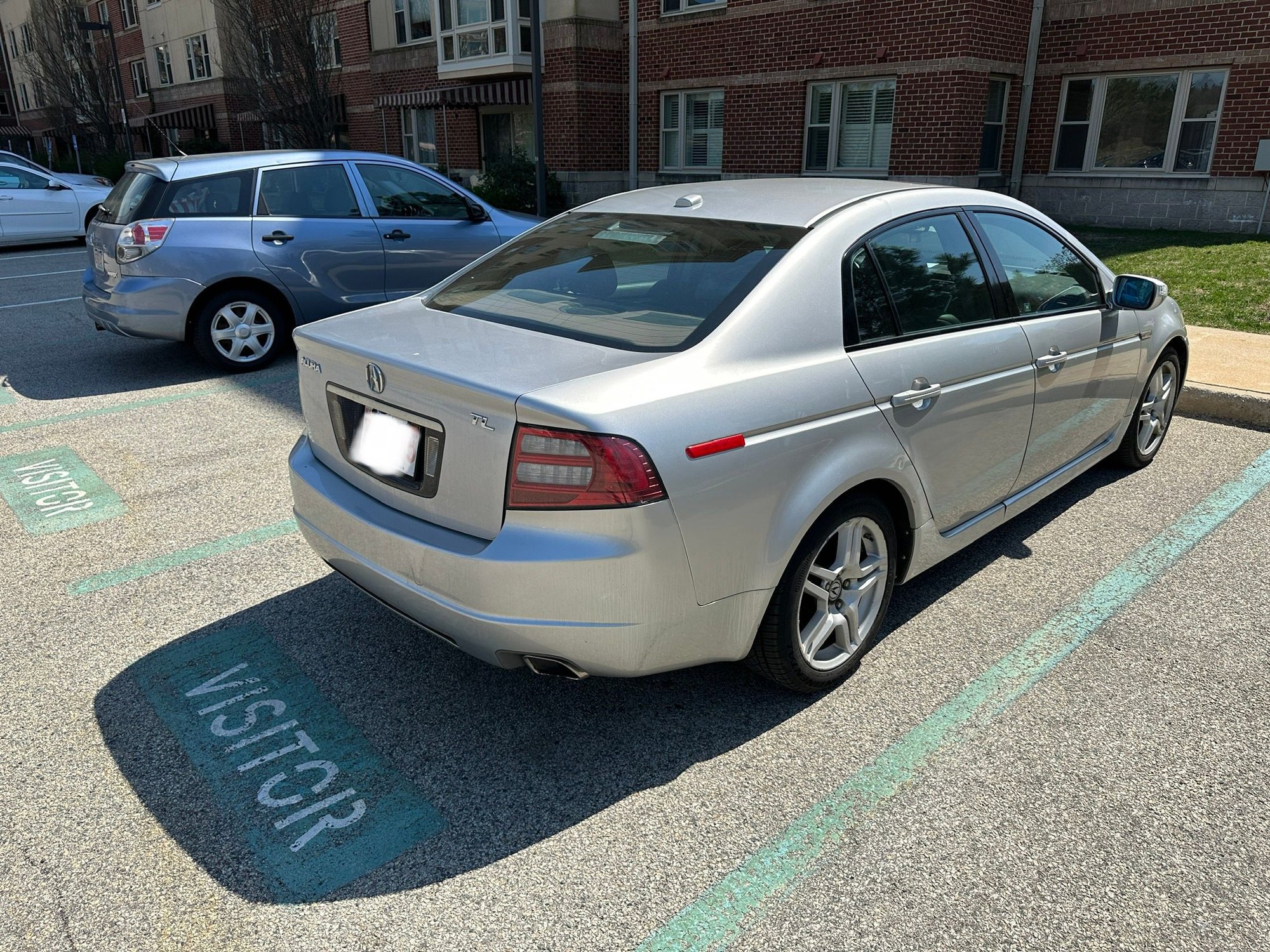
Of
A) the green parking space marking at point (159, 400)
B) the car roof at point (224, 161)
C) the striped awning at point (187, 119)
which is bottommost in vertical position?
the green parking space marking at point (159, 400)

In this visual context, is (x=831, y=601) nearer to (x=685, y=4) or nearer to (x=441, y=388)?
(x=441, y=388)

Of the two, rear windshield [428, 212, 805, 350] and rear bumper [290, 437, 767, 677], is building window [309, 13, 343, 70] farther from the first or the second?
rear bumper [290, 437, 767, 677]

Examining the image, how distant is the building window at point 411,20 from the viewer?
76.8ft

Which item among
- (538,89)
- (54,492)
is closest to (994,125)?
(538,89)

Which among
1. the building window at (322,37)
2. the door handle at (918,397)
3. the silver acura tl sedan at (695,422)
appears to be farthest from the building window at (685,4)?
the door handle at (918,397)

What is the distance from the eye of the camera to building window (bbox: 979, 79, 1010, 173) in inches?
614

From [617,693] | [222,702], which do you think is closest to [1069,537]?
[617,693]

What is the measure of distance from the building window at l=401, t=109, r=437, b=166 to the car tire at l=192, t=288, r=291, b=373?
17672 mm

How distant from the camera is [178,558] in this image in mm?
4344

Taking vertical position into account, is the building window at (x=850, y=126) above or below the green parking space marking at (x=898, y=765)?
above

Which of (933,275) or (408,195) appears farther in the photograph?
(408,195)

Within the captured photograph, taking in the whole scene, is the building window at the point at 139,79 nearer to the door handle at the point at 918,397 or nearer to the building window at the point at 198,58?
Answer: the building window at the point at 198,58

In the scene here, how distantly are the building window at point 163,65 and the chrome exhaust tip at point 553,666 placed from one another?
39.8 m

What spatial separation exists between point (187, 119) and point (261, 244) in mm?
30881
